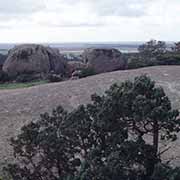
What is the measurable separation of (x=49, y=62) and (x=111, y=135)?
1939 cm

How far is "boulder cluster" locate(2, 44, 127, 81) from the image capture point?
81.9ft

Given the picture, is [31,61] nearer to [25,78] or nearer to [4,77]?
[25,78]

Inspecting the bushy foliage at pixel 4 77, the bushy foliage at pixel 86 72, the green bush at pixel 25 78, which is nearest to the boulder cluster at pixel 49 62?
the bushy foliage at pixel 4 77

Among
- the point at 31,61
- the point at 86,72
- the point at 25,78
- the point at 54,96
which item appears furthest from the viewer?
the point at 31,61

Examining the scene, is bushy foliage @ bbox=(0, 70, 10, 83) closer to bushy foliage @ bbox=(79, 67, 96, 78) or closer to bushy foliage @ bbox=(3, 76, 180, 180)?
bushy foliage @ bbox=(79, 67, 96, 78)

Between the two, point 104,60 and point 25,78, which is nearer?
point 25,78

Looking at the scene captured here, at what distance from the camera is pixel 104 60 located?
84.4 feet

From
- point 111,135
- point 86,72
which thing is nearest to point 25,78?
point 86,72

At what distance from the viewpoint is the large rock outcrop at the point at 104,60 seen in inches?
1003

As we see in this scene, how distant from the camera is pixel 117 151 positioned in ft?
21.4

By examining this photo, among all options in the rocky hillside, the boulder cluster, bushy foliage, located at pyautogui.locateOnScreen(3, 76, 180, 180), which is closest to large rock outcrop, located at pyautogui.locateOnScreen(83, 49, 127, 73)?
the boulder cluster

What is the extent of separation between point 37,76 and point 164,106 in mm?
17796

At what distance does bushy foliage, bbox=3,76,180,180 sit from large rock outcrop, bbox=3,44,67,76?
Answer: 17631 mm

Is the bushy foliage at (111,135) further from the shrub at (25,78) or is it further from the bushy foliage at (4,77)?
the bushy foliage at (4,77)
